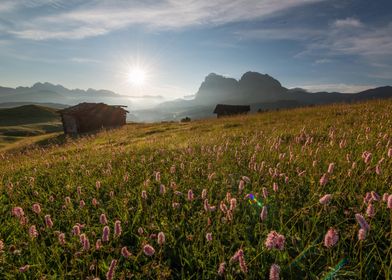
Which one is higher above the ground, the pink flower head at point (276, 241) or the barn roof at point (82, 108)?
the barn roof at point (82, 108)

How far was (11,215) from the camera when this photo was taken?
386cm

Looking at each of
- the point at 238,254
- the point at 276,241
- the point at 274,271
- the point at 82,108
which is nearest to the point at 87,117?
the point at 82,108

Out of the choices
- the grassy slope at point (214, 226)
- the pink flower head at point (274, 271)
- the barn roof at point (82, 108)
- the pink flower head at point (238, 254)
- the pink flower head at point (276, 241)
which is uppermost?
the barn roof at point (82, 108)

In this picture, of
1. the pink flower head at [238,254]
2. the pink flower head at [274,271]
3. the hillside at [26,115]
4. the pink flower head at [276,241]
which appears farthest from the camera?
the hillside at [26,115]

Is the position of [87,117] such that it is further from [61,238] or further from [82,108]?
[61,238]

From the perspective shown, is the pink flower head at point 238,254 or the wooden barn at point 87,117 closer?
the pink flower head at point 238,254

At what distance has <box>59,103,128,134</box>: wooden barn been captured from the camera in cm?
6003

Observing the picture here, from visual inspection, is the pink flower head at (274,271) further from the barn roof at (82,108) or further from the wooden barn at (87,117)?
the barn roof at (82,108)

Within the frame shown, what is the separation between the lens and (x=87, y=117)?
202 feet

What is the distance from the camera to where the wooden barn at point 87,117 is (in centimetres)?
6003

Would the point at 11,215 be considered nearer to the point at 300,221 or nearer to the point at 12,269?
the point at 12,269

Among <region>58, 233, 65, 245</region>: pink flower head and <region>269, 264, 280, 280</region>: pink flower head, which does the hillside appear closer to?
<region>58, 233, 65, 245</region>: pink flower head

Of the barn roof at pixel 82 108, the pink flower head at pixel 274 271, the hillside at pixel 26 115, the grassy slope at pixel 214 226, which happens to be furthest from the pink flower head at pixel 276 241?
the hillside at pixel 26 115

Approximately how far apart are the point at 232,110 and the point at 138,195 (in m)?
78.6
